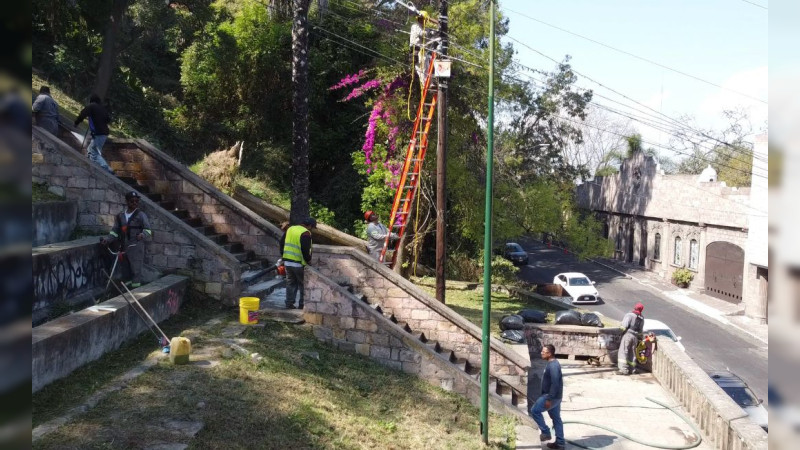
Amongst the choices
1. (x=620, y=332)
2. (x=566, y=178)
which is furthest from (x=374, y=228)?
(x=566, y=178)

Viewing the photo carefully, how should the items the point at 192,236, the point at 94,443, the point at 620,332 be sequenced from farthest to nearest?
the point at 620,332, the point at 192,236, the point at 94,443

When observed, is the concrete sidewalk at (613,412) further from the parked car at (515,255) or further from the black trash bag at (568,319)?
the parked car at (515,255)

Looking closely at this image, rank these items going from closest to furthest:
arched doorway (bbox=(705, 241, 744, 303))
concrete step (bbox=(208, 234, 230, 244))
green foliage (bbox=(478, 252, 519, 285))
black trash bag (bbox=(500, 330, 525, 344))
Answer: concrete step (bbox=(208, 234, 230, 244))
black trash bag (bbox=(500, 330, 525, 344))
green foliage (bbox=(478, 252, 519, 285))
arched doorway (bbox=(705, 241, 744, 303))

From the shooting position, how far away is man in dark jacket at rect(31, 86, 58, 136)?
13953mm

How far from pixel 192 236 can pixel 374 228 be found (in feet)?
14.3

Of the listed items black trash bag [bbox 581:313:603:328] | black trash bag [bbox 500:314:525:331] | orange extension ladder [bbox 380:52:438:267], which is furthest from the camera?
orange extension ladder [bbox 380:52:438:267]

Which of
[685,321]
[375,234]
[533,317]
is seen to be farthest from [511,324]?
[685,321]

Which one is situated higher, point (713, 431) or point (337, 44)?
point (337, 44)

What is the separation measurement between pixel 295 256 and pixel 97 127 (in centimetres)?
495

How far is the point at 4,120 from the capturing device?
91cm

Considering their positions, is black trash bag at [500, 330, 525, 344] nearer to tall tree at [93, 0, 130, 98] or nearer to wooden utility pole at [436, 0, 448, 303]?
wooden utility pole at [436, 0, 448, 303]

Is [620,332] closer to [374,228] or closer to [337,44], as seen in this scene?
[374,228]

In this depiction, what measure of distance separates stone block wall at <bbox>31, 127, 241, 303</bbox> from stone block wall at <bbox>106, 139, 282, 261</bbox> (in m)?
1.83

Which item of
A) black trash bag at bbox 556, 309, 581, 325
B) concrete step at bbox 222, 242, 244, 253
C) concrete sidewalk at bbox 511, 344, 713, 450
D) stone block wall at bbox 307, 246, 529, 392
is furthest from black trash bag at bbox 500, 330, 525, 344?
concrete step at bbox 222, 242, 244, 253
